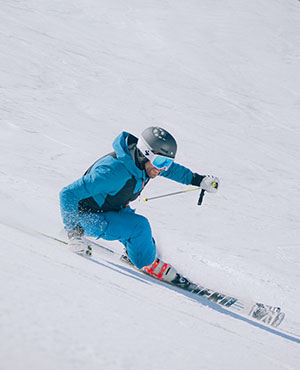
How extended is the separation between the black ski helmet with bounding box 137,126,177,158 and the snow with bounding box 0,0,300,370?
103 centimetres

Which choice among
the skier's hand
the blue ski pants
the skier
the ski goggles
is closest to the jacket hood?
the skier

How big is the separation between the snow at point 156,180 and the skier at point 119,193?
0.31m

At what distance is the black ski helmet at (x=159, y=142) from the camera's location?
145 inches

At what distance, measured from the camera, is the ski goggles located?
3707mm

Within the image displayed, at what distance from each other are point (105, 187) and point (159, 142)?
574mm

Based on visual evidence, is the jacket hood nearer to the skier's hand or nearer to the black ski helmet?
the black ski helmet

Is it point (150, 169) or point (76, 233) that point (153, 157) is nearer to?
point (150, 169)

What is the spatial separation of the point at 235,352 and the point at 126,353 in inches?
25.9

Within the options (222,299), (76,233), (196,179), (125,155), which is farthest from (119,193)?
(222,299)

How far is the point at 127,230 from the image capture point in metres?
3.98

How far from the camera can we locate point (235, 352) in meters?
1.74

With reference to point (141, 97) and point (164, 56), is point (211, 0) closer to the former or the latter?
point (164, 56)

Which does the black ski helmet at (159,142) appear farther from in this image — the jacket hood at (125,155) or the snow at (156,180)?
the snow at (156,180)

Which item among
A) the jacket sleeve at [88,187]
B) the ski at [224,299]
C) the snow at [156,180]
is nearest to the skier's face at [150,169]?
the jacket sleeve at [88,187]
